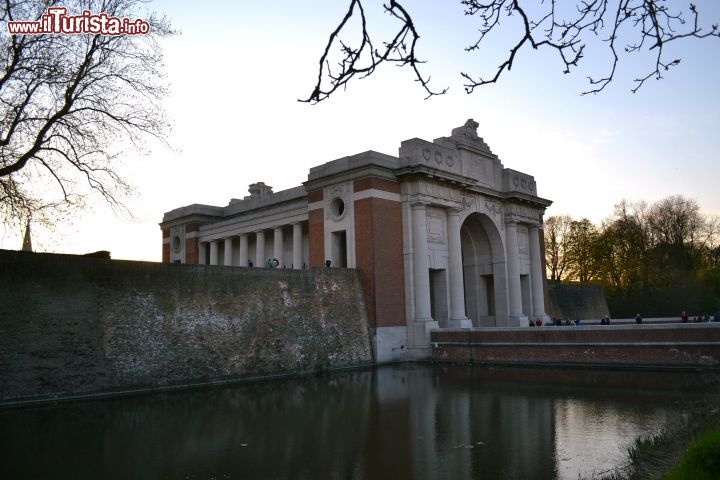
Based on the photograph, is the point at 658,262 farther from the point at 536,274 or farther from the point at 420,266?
the point at 420,266

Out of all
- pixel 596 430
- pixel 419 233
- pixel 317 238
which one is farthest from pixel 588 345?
pixel 317 238

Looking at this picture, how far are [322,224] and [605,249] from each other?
33050mm

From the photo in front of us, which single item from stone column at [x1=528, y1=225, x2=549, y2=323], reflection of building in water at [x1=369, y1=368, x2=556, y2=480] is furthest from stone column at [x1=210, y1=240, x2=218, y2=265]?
reflection of building in water at [x1=369, y1=368, x2=556, y2=480]

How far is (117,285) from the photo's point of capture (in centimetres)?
1730

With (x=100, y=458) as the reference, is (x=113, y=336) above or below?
above

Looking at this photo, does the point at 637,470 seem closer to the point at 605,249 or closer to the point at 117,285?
the point at 117,285

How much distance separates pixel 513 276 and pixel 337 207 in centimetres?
1183

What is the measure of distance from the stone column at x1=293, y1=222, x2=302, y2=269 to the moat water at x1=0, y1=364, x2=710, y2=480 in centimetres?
1572

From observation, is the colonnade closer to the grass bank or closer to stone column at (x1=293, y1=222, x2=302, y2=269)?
stone column at (x1=293, y1=222, x2=302, y2=269)

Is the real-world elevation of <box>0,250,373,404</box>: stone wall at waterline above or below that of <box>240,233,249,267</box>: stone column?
below

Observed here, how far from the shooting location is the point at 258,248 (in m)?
35.9


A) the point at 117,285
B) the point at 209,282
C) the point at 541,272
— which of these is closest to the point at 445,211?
the point at 541,272

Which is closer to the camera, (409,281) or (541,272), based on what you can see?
(409,281)

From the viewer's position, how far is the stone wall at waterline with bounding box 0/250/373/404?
593 inches
